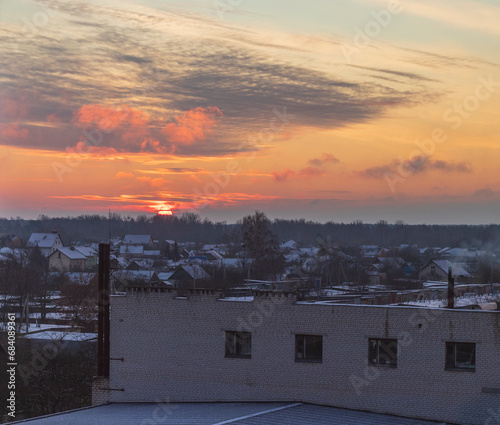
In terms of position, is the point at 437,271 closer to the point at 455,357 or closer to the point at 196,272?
the point at 196,272

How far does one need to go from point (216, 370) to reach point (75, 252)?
236 ft

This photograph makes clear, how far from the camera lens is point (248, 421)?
598 inches

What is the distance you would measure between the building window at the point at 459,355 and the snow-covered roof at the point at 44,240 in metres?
91.7

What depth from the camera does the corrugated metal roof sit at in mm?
15703

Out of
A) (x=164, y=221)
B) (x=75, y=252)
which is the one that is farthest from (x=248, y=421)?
(x=164, y=221)

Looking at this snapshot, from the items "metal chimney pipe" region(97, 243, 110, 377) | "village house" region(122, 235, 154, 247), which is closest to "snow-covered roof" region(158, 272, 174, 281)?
"metal chimney pipe" region(97, 243, 110, 377)

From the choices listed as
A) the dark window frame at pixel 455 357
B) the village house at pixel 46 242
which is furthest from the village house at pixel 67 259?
the dark window frame at pixel 455 357

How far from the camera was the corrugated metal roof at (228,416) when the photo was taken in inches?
618

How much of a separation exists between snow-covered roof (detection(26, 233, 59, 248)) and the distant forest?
40.6 metres

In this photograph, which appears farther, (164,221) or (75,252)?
(164,221)

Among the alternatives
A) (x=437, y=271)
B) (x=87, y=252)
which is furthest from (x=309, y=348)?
(x=87, y=252)

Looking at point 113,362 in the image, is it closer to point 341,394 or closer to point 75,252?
point 341,394

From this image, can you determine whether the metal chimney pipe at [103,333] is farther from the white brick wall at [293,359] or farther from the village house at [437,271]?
the village house at [437,271]

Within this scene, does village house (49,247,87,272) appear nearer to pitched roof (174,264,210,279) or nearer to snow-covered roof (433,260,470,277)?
pitched roof (174,264,210,279)
